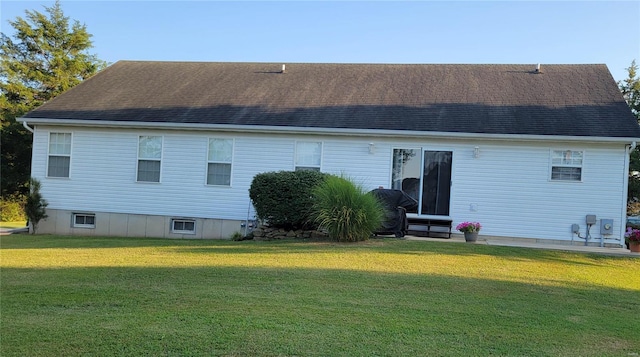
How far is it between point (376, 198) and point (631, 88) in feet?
65.7

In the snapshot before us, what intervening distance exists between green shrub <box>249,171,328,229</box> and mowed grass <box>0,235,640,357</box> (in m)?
1.80

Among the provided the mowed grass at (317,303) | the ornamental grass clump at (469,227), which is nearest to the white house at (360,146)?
the ornamental grass clump at (469,227)

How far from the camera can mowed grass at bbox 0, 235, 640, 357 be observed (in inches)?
156

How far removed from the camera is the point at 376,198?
402 inches

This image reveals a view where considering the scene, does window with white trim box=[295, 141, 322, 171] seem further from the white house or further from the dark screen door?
the dark screen door

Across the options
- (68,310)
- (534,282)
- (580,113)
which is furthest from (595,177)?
(68,310)

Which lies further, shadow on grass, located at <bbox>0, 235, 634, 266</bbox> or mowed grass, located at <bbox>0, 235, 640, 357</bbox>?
shadow on grass, located at <bbox>0, 235, 634, 266</bbox>

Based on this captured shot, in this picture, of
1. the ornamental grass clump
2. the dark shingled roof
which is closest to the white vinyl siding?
the dark shingled roof

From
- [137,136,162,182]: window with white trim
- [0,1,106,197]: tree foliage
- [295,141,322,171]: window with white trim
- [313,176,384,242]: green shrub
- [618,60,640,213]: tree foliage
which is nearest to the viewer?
[313,176,384,242]: green shrub

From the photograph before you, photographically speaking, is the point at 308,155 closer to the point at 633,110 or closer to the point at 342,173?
the point at 342,173

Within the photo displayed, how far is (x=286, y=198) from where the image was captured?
1066cm

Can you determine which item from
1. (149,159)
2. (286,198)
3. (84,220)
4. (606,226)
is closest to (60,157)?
(84,220)

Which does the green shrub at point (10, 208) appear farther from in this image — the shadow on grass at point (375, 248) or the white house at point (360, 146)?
the shadow on grass at point (375, 248)

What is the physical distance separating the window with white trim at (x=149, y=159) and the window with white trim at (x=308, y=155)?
158 inches
